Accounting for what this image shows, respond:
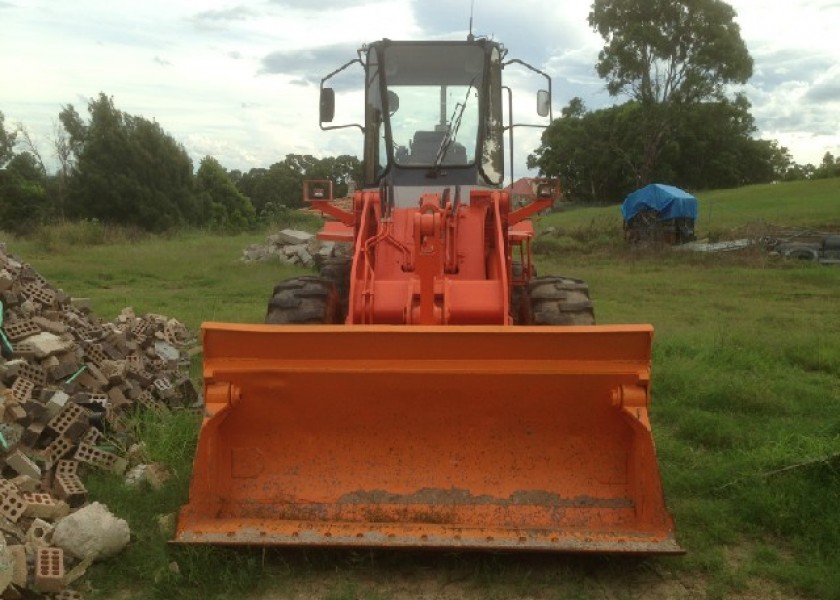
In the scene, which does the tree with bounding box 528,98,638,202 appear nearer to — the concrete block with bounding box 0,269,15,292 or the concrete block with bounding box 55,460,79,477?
the concrete block with bounding box 0,269,15,292

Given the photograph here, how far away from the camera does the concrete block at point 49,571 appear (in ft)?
13.2

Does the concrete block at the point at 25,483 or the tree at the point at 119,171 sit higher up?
the tree at the point at 119,171

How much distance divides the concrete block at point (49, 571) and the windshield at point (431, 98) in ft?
13.3

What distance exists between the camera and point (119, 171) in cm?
4553

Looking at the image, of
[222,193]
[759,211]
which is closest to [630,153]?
[759,211]

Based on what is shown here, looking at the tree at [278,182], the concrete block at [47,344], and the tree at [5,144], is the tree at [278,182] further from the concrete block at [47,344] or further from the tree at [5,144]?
the concrete block at [47,344]

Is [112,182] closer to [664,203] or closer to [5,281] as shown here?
[664,203]

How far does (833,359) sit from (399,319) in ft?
16.7

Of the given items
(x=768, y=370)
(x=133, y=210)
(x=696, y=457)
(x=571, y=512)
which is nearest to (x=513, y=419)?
(x=571, y=512)

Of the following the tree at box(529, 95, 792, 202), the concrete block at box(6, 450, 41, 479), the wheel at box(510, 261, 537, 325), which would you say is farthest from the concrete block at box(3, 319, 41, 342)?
the tree at box(529, 95, 792, 202)

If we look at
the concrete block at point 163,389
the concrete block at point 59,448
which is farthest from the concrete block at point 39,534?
the concrete block at point 163,389

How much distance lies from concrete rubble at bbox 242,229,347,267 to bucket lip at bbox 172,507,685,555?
56.7 ft

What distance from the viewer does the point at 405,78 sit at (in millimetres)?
7297

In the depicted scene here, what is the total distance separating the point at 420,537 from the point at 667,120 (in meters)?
43.4
